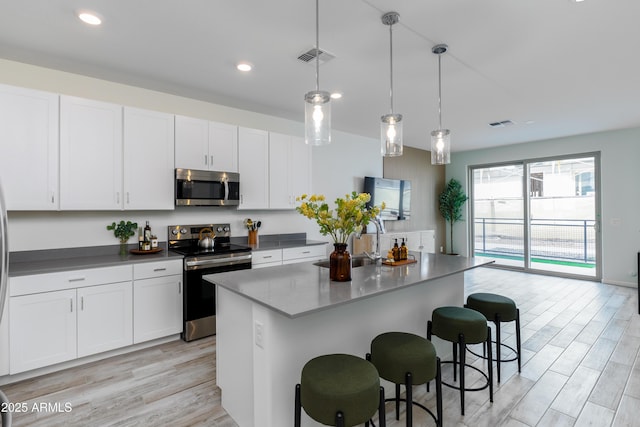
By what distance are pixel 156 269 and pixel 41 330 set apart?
96cm

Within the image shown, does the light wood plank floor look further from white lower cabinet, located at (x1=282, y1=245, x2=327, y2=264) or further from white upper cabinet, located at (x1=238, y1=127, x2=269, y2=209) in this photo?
white upper cabinet, located at (x1=238, y1=127, x2=269, y2=209)

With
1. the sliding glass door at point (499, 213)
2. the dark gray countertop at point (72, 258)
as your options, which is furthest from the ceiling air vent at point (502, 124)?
the dark gray countertop at point (72, 258)

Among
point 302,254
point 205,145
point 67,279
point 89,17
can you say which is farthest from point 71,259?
point 302,254

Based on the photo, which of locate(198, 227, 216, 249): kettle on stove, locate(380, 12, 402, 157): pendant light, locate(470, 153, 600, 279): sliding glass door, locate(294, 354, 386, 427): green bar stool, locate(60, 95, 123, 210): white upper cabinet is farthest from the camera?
locate(470, 153, 600, 279): sliding glass door

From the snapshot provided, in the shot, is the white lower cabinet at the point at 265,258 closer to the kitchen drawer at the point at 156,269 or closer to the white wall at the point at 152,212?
the white wall at the point at 152,212

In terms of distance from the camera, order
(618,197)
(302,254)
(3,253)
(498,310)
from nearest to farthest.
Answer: (3,253) → (498,310) → (302,254) → (618,197)

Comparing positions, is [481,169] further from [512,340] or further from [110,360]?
[110,360]

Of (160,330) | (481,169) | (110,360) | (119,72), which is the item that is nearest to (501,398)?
(160,330)

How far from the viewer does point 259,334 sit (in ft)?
6.06

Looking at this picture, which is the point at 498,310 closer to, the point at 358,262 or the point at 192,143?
the point at 358,262

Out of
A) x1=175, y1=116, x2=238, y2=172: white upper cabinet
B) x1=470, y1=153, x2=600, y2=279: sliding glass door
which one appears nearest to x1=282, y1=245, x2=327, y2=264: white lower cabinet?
x1=175, y1=116, x2=238, y2=172: white upper cabinet

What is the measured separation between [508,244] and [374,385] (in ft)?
22.6

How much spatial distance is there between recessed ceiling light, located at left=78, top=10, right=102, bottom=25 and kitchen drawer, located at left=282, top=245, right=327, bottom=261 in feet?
9.33

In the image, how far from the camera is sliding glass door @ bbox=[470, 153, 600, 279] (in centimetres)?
619
